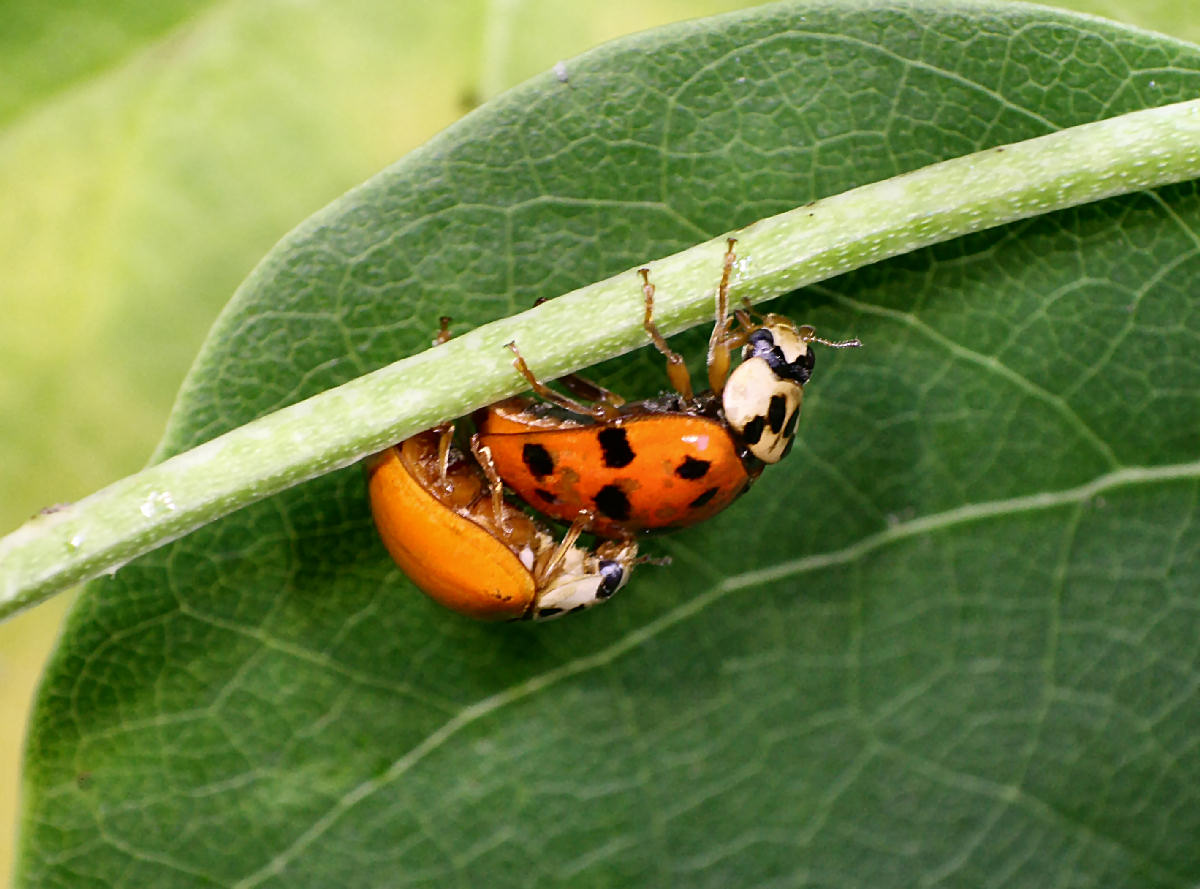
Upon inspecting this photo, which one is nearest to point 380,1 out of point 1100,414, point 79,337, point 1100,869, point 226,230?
point 226,230

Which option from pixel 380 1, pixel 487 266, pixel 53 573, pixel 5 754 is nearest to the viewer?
pixel 53 573


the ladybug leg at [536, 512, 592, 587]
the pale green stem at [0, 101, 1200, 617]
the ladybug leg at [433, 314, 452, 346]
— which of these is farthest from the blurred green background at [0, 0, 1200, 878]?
the ladybug leg at [536, 512, 592, 587]

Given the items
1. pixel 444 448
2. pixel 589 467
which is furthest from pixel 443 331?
pixel 589 467

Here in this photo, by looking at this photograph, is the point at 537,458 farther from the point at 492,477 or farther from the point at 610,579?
the point at 610,579

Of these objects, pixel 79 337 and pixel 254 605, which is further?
pixel 79 337

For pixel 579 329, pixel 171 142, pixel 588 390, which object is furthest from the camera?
pixel 171 142

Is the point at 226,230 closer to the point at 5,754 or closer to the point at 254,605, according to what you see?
the point at 254,605

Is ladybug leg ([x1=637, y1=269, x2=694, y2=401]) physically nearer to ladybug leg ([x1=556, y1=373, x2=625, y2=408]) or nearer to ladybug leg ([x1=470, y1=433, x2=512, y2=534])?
ladybug leg ([x1=556, y1=373, x2=625, y2=408])
